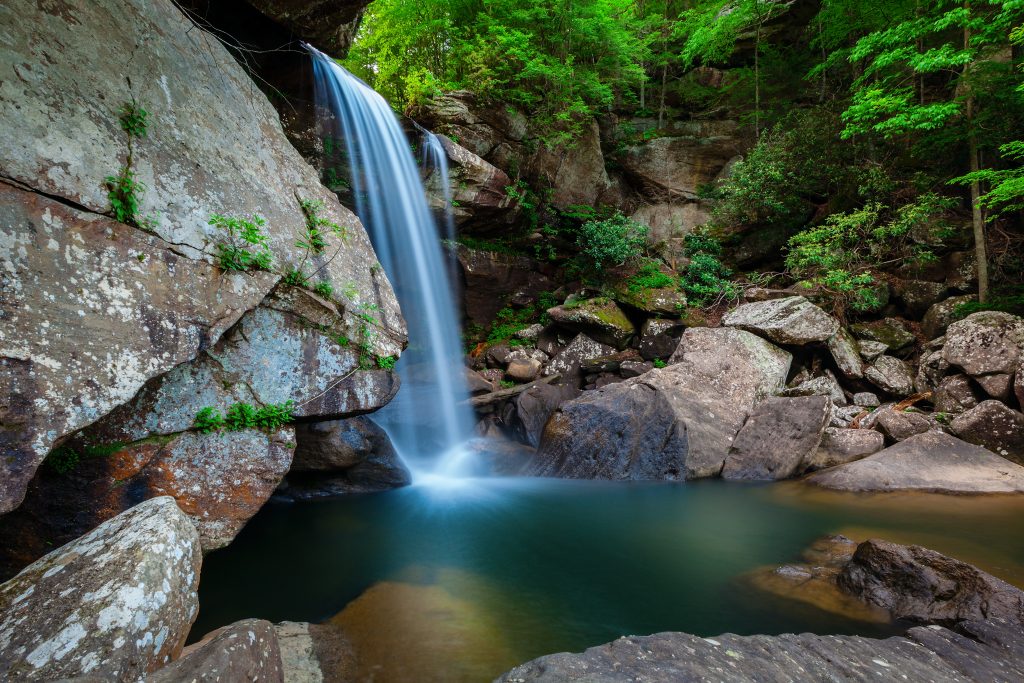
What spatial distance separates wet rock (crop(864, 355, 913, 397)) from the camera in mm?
9102

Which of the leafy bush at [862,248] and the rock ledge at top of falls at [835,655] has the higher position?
the leafy bush at [862,248]

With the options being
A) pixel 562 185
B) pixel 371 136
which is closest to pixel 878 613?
pixel 371 136

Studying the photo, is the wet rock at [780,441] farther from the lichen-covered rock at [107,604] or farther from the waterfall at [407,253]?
the lichen-covered rock at [107,604]

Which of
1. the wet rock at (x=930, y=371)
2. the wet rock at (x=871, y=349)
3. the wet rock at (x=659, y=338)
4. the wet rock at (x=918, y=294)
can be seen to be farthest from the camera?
the wet rock at (x=659, y=338)

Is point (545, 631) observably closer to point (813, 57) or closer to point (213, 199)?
point (213, 199)

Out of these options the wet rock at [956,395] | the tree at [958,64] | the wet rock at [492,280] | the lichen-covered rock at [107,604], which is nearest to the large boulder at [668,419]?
the wet rock at [956,395]

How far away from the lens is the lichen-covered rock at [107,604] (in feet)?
7.73

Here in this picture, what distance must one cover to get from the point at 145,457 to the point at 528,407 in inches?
263

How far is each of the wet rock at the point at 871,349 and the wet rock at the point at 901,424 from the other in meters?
1.91

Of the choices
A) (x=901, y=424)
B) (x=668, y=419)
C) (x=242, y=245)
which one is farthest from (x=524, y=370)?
(x=242, y=245)

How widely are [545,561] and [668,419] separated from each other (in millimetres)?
3817

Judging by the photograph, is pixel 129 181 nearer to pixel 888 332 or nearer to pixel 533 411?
pixel 533 411

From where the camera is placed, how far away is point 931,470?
6719mm

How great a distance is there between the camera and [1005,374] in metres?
7.68
